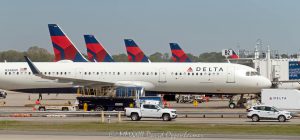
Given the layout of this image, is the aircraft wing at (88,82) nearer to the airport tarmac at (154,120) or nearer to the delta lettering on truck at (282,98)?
the airport tarmac at (154,120)

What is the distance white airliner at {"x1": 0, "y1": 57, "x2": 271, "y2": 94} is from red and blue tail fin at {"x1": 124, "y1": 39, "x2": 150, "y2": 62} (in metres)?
45.7

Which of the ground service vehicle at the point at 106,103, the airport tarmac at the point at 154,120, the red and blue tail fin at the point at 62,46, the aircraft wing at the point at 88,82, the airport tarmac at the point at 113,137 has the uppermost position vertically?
the red and blue tail fin at the point at 62,46

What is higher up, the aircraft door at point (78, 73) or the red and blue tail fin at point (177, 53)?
the red and blue tail fin at point (177, 53)

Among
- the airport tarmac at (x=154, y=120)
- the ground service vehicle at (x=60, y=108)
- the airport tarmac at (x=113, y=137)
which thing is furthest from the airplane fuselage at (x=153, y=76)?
the airport tarmac at (x=113, y=137)

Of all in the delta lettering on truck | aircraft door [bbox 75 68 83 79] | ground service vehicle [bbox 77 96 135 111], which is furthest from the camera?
aircraft door [bbox 75 68 83 79]

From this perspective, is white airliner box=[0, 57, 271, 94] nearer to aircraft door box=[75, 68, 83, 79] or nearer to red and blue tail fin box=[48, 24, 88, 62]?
aircraft door box=[75, 68, 83, 79]

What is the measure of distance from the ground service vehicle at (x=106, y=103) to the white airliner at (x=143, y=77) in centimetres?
780

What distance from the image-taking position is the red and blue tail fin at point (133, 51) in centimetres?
12008

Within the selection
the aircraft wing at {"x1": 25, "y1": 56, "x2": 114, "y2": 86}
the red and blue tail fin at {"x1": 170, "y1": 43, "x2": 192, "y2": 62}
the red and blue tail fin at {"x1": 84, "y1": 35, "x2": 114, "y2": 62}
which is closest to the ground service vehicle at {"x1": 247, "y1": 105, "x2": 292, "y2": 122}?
the aircraft wing at {"x1": 25, "y1": 56, "x2": 114, "y2": 86}

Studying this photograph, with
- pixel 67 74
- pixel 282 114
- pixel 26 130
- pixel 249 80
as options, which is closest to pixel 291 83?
pixel 249 80

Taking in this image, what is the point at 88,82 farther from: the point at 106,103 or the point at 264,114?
the point at 264,114

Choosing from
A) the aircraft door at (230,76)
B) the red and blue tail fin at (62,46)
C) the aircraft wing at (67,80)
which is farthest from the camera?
the red and blue tail fin at (62,46)

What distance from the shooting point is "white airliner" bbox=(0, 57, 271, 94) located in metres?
71.4

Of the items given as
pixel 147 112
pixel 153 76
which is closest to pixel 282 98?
pixel 147 112
